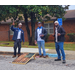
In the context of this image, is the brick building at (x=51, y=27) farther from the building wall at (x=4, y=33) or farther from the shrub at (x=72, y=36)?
the shrub at (x=72, y=36)

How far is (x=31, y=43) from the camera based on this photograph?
1454 centimetres

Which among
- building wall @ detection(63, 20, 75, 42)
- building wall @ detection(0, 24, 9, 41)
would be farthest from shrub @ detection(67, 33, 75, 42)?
building wall @ detection(0, 24, 9, 41)

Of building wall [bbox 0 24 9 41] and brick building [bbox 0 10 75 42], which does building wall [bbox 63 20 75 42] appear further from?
building wall [bbox 0 24 9 41]

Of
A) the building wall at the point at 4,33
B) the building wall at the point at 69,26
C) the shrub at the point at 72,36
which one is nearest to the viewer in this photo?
the shrub at the point at 72,36

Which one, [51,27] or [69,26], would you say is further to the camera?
[51,27]

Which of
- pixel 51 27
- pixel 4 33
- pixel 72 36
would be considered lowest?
pixel 72 36

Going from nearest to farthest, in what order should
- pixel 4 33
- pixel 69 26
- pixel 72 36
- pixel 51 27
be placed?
pixel 72 36 → pixel 69 26 → pixel 51 27 → pixel 4 33

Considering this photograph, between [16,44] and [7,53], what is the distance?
1.88 m

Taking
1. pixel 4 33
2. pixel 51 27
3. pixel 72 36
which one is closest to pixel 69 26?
pixel 72 36

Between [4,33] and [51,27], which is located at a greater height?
[51,27]

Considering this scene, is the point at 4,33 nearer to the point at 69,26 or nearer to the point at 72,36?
the point at 69,26

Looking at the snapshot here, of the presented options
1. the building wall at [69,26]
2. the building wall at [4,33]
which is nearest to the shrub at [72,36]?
the building wall at [69,26]

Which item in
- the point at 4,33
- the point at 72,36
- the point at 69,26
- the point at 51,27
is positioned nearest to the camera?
the point at 72,36

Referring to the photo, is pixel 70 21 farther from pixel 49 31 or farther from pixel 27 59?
pixel 27 59
